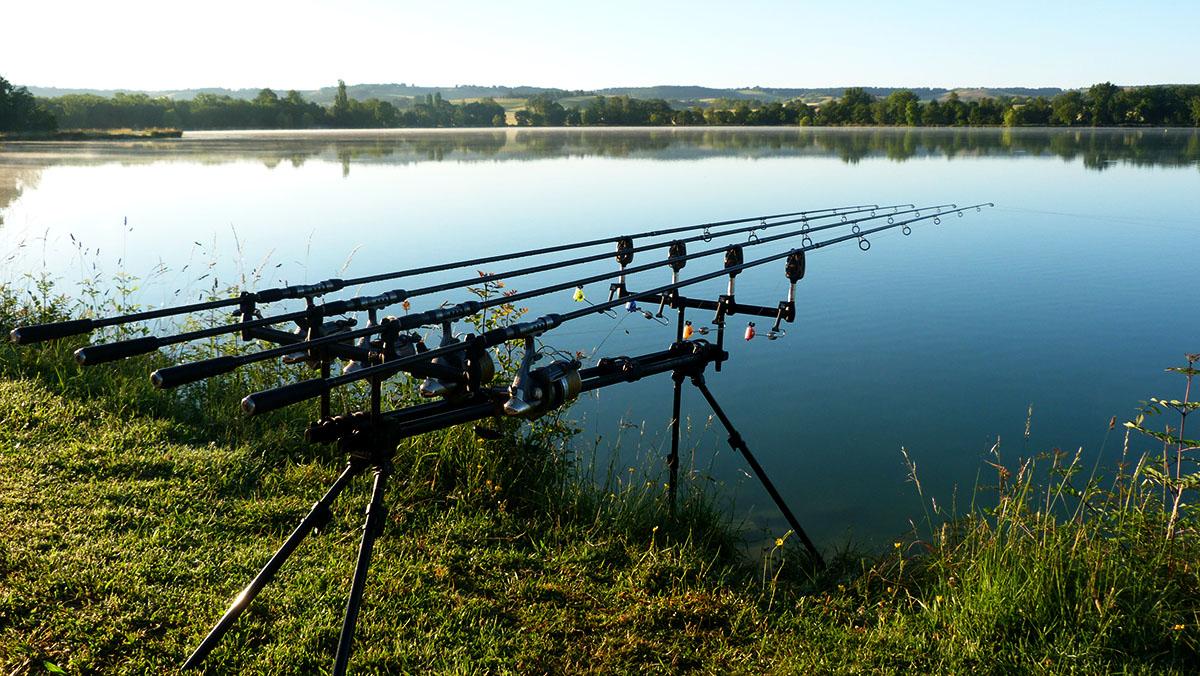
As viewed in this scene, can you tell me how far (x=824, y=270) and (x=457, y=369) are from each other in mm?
9763

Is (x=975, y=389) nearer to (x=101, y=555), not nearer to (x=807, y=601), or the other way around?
(x=807, y=601)

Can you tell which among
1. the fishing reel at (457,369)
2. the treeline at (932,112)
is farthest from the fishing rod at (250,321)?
the treeline at (932,112)

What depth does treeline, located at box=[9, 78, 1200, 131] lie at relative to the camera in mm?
62469

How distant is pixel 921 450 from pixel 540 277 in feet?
16.1

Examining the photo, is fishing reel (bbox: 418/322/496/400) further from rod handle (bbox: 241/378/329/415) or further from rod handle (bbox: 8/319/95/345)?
rod handle (bbox: 8/319/95/345)

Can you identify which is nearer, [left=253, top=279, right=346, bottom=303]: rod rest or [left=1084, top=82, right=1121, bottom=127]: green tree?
[left=253, top=279, right=346, bottom=303]: rod rest

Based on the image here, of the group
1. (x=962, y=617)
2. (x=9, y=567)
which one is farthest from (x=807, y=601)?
(x=9, y=567)

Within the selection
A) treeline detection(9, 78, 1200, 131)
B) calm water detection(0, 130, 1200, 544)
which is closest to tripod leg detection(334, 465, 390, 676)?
calm water detection(0, 130, 1200, 544)

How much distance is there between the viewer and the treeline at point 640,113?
205 feet

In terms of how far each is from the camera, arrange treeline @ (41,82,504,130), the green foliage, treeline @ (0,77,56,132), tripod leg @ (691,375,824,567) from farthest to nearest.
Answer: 1. the green foliage
2. treeline @ (41,82,504,130)
3. treeline @ (0,77,56,132)
4. tripod leg @ (691,375,824,567)

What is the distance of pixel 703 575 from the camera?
358cm

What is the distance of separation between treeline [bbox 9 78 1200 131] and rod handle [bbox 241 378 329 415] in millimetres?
64462

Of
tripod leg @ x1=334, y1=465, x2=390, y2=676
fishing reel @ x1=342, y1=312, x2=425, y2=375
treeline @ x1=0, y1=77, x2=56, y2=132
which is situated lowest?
tripod leg @ x1=334, y1=465, x2=390, y2=676

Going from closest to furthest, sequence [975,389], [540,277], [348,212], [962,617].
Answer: [962,617] → [975,389] → [540,277] → [348,212]
